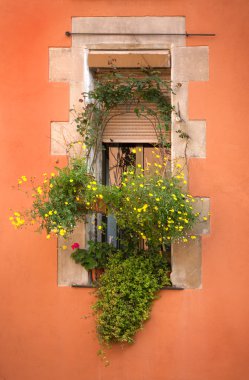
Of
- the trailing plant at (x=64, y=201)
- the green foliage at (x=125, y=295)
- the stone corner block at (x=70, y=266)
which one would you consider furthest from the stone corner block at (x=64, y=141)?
the green foliage at (x=125, y=295)

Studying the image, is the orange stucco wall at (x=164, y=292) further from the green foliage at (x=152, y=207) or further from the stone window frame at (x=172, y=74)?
the green foliage at (x=152, y=207)

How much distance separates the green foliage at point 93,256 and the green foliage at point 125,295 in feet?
0.23

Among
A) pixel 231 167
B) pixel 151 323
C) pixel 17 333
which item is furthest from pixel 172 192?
pixel 17 333

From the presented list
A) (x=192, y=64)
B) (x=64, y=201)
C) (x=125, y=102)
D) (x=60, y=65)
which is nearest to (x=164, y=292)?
(x=64, y=201)

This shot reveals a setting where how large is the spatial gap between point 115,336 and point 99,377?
0.46 meters

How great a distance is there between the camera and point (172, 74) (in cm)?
534

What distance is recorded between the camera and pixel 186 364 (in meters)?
5.18

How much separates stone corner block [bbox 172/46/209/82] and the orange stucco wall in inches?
2.7

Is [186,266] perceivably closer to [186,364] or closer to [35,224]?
[186,364]

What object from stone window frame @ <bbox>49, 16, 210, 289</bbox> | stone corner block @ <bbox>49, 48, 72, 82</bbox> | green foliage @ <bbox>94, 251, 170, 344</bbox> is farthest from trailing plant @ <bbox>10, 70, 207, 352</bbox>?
stone corner block @ <bbox>49, 48, 72, 82</bbox>

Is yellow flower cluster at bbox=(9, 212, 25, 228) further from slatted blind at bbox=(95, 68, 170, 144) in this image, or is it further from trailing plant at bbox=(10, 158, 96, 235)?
slatted blind at bbox=(95, 68, 170, 144)

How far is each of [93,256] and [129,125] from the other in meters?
1.34

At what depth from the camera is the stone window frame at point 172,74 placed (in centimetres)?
524

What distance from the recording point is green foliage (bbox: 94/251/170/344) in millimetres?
5035
